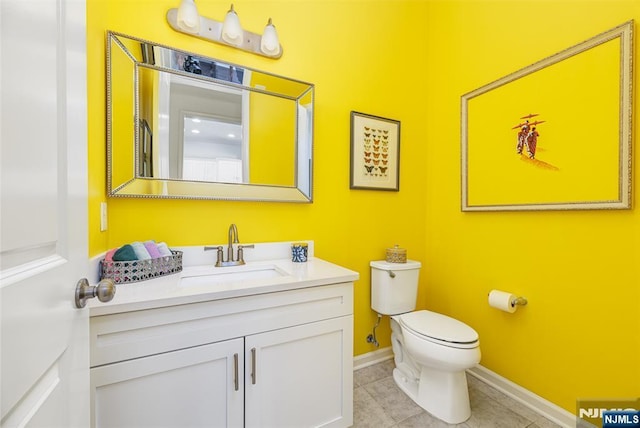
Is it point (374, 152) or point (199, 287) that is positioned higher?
point (374, 152)

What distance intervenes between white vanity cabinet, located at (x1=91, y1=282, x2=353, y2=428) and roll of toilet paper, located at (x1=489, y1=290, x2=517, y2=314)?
946mm

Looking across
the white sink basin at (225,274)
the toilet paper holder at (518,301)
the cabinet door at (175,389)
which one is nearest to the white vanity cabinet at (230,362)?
the cabinet door at (175,389)

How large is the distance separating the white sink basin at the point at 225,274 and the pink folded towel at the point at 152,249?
150 millimetres

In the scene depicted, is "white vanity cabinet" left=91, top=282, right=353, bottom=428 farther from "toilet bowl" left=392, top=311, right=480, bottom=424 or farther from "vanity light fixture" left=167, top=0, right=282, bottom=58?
"vanity light fixture" left=167, top=0, right=282, bottom=58

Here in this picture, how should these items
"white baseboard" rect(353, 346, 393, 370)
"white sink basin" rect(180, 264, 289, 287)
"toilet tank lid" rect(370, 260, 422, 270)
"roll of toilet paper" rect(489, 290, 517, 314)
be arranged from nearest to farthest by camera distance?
1. "white sink basin" rect(180, 264, 289, 287)
2. "roll of toilet paper" rect(489, 290, 517, 314)
3. "toilet tank lid" rect(370, 260, 422, 270)
4. "white baseboard" rect(353, 346, 393, 370)

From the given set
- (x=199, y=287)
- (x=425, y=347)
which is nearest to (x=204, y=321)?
(x=199, y=287)

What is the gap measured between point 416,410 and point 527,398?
2.13 ft

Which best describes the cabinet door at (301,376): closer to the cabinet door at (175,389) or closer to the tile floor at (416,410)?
the cabinet door at (175,389)

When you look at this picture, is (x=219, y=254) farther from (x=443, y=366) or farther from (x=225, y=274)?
(x=443, y=366)

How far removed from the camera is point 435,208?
2.08 meters

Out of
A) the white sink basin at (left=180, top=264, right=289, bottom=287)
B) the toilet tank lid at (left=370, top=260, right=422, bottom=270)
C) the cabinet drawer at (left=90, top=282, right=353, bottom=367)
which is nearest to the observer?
the cabinet drawer at (left=90, top=282, right=353, bottom=367)

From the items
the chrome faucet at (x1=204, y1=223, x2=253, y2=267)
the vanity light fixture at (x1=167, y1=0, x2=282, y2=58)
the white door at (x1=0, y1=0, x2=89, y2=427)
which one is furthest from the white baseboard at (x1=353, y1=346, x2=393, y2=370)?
→ the vanity light fixture at (x1=167, y1=0, x2=282, y2=58)

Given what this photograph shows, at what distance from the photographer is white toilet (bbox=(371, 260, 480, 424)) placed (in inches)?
52.2

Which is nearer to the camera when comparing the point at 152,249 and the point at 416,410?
the point at 152,249
